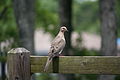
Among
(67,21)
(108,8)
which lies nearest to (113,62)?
(108,8)

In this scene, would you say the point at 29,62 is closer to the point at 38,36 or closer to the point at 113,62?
the point at 113,62

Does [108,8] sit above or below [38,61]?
above

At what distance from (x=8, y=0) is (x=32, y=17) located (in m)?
5.08

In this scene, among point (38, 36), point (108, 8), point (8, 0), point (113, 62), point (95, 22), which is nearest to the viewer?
point (113, 62)

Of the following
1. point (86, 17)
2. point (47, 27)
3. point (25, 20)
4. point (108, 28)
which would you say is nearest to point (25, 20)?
point (25, 20)

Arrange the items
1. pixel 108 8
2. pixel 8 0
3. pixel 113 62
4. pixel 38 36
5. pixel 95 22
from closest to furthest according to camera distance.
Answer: pixel 113 62, pixel 108 8, pixel 8 0, pixel 38 36, pixel 95 22

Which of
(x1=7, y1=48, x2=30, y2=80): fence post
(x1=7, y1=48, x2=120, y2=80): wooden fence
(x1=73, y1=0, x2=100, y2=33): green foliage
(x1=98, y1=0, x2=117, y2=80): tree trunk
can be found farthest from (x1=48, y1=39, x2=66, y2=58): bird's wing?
(x1=73, y1=0, x2=100, y2=33): green foliage

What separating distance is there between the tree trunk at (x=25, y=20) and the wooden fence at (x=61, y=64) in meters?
7.08

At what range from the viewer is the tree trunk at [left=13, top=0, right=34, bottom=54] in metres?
13.0

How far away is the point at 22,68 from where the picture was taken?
594cm

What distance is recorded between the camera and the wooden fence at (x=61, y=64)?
19.0 feet

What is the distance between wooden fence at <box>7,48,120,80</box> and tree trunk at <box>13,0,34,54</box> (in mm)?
7077

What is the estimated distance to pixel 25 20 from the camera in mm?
13203

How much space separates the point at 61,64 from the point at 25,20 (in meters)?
7.34
